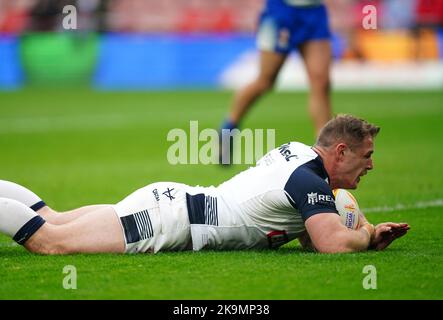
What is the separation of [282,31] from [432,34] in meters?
15.9

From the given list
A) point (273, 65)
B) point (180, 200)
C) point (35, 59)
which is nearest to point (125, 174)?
point (273, 65)

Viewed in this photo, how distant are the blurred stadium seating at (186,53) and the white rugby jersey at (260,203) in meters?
19.6

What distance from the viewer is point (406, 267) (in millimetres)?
6305

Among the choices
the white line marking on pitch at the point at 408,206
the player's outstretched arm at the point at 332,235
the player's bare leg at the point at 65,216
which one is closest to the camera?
the player's outstretched arm at the point at 332,235

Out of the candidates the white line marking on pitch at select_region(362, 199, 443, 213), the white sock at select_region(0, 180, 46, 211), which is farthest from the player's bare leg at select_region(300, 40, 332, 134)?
the white sock at select_region(0, 180, 46, 211)

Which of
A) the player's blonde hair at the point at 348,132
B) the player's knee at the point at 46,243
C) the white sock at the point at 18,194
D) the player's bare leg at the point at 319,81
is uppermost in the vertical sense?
the player's bare leg at the point at 319,81

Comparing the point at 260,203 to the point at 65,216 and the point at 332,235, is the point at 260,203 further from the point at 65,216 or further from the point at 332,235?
the point at 65,216

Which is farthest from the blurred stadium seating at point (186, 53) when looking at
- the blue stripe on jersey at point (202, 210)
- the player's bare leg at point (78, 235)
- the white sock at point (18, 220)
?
the white sock at point (18, 220)

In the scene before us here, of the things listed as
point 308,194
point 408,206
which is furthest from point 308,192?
point 408,206

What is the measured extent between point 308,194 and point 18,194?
2114mm

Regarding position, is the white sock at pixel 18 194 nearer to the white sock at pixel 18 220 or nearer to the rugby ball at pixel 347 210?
the white sock at pixel 18 220

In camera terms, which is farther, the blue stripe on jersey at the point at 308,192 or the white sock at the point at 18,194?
the white sock at the point at 18,194

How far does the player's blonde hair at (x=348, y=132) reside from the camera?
6707 mm

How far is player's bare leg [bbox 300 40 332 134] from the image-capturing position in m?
11.3
